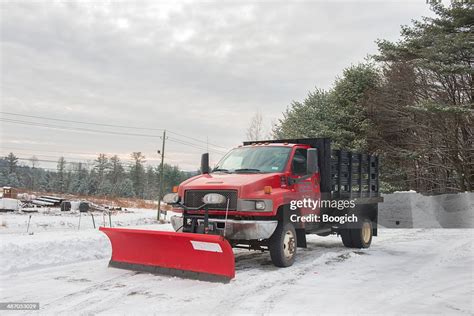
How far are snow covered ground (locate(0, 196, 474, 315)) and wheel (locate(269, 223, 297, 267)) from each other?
20cm

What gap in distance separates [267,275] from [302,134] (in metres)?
18.7

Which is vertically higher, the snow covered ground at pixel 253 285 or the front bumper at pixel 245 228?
the front bumper at pixel 245 228

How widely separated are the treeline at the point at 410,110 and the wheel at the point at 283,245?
50.2 ft

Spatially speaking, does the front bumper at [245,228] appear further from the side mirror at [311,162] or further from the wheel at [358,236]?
the wheel at [358,236]

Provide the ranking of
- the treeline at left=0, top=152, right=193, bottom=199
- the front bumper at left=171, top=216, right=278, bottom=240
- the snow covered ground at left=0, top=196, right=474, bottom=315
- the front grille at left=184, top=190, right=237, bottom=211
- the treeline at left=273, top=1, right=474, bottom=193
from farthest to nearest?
the treeline at left=0, top=152, right=193, bottom=199 → the treeline at left=273, top=1, right=474, bottom=193 → the front grille at left=184, top=190, right=237, bottom=211 → the front bumper at left=171, top=216, right=278, bottom=240 → the snow covered ground at left=0, top=196, right=474, bottom=315

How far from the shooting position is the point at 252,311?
197 inches

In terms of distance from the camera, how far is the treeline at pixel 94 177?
93.1 m

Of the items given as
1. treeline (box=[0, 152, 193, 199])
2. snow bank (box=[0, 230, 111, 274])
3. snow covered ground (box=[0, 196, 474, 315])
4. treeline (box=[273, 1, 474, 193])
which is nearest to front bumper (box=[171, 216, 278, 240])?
snow covered ground (box=[0, 196, 474, 315])

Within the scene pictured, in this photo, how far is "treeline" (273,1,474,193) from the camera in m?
20.8

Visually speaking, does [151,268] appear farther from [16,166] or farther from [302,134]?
[16,166]

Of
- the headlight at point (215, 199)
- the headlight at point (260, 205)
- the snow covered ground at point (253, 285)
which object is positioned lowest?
the snow covered ground at point (253, 285)

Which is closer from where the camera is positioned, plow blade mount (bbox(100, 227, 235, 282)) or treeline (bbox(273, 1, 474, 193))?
plow blade mount (bbox(100, 227, 235, 282))

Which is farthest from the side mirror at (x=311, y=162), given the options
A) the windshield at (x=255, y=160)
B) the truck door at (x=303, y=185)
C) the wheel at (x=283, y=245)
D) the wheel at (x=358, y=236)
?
the wheel at (x=358, y=236)

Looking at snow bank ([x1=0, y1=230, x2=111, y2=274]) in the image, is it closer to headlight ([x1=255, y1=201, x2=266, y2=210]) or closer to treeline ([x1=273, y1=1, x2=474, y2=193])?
headlight ([x1=255, y1=201, x2=266, y2=210])
